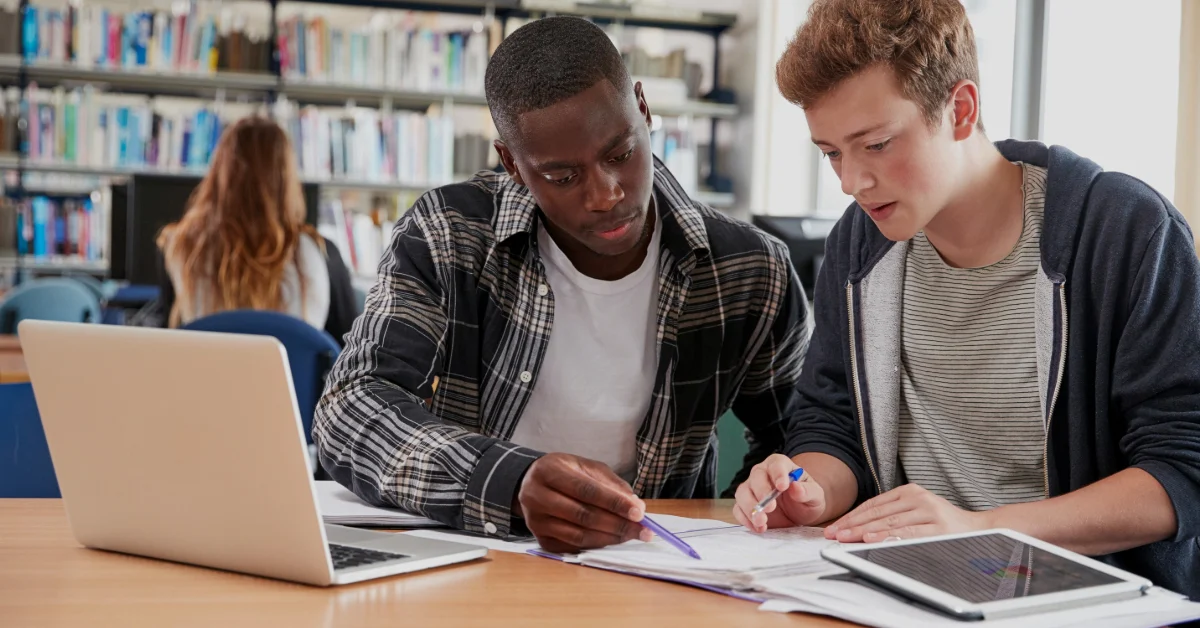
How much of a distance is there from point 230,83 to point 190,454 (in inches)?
182

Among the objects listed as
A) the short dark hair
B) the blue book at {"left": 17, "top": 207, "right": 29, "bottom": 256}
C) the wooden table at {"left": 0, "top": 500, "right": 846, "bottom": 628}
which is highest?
the short dark hair

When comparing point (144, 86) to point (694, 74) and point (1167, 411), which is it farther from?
point (1167, 411)

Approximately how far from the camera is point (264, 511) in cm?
88

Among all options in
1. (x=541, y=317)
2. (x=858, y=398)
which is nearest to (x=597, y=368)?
(x=541, y=317)

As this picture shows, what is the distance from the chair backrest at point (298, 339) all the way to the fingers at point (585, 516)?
4.11ft

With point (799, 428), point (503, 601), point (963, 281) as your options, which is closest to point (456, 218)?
point (799, 428)

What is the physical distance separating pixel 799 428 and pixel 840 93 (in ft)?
1.46

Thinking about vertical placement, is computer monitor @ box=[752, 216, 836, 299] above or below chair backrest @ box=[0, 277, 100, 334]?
above

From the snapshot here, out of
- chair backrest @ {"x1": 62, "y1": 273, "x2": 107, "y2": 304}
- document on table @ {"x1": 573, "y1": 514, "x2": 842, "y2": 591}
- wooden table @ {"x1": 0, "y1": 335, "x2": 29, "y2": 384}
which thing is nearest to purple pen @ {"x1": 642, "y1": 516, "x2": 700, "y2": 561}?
document on table @ {"x1": 573, "y1": 514, "x2": 842, "y2": 591}

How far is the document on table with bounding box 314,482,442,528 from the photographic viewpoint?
118 cm

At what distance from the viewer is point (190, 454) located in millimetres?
909

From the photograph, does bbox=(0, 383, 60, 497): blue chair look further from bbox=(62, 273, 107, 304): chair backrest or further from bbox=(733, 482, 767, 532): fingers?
bbox=(62, 273, 107, 304): chair backrest

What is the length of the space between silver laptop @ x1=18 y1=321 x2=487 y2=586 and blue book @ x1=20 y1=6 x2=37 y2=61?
471 cm

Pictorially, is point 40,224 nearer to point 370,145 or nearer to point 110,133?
point 110,133
